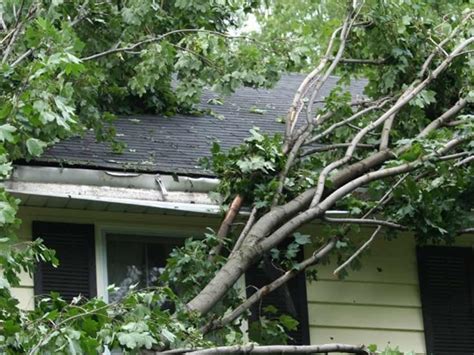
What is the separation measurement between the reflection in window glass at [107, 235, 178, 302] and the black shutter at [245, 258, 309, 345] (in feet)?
2.15

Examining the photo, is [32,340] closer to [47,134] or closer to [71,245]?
[47,134]

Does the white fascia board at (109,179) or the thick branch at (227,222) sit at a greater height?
the white fascia board at (109,179)

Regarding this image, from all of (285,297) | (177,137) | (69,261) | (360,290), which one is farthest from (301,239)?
(177,137)

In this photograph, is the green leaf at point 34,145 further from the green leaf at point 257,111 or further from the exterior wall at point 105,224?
the green leaf at point 257,111

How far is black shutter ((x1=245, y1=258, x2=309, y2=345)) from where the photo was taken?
414 inches

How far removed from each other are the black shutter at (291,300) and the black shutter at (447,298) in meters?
0.96

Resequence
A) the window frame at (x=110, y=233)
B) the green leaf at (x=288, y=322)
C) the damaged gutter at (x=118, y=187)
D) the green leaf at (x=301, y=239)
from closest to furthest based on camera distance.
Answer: the green leaf at (x=288, y=322) < the damaged gutter at (x=118, y=187) < the green leaf at (x=301, y=239) < the window frame at (x=110, y=233)

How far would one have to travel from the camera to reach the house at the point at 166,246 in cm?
1012

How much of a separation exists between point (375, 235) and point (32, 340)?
3.56m

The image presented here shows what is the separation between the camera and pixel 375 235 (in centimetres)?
1042

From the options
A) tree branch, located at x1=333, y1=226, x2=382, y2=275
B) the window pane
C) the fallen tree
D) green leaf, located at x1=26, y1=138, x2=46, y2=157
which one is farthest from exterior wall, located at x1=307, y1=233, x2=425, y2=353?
green leaf, located at x1=26, y1=138, x2=46, y2=157

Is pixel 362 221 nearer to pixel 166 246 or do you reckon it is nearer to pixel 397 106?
pixel 397 106

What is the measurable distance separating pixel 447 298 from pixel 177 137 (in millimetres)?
2478

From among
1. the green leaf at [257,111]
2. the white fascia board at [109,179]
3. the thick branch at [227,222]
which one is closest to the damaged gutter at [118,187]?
the white fascia board at [109,179]
